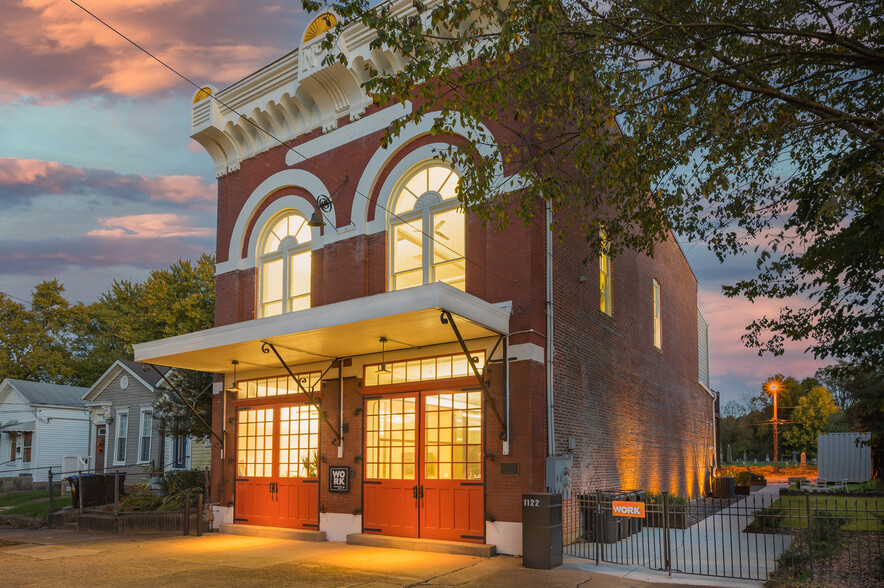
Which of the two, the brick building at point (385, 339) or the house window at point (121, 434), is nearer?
the brick building at point (385, 339)

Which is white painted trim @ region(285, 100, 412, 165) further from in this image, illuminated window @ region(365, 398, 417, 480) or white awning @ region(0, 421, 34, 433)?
white awning @ region(0, 421, 34, 433)

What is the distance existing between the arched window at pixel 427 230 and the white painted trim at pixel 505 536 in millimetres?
4480

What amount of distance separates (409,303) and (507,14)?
14.6ft

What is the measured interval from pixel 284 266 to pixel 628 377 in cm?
903

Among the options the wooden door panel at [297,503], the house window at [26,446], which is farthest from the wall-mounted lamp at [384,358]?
the house window at [26,446]

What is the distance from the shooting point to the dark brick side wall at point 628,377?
46.6 feet

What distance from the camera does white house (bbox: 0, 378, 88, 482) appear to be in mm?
36000

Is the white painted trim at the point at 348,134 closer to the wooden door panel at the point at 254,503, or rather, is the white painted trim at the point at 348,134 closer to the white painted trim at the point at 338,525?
the wooden door panel at the point at 254,503

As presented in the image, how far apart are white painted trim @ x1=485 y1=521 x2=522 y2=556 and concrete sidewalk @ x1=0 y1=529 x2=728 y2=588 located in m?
0.19

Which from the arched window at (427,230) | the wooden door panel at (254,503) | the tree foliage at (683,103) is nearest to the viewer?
the tree foliage at (683,103)

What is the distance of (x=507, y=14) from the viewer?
907 cm

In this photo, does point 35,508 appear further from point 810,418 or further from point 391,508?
point 810,418

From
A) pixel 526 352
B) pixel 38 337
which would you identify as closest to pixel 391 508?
pixel 526 352

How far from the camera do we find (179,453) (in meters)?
29.3
